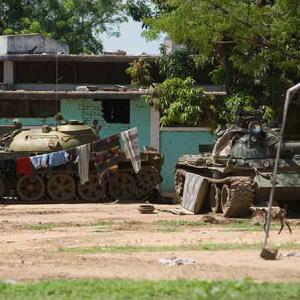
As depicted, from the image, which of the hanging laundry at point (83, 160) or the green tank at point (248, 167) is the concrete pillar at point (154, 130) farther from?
the green tank at point (248, 167)

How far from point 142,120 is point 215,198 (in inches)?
408

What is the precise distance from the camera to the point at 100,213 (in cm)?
2114

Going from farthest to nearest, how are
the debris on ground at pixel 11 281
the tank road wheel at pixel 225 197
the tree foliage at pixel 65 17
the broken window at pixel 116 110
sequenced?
the tree foliage at pixel 65 17
the broken window at pixel 116 110
the tank road wheel at pixel 225 197
the debris on ground at pixel 11 281

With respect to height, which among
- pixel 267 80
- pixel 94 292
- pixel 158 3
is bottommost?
pixel 94 292

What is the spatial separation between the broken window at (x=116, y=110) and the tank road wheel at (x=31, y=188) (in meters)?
5.67

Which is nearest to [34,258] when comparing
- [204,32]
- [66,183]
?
[204,32]

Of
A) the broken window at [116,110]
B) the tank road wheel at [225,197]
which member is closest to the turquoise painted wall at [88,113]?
the broken window at [116,110]

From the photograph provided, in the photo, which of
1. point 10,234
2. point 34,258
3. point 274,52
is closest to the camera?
point 34,258

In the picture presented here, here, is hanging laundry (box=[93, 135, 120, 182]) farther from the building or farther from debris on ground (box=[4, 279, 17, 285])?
debris on ground (box=[4, 279, 17, 285])

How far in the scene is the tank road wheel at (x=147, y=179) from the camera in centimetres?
2648

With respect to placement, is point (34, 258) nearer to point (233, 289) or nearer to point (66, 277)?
point (66, 277)

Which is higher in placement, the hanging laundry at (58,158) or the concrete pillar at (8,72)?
the concrete pillar at (8,72)

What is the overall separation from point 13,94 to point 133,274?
815 inches

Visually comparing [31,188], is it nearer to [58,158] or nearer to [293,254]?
[58,158]
